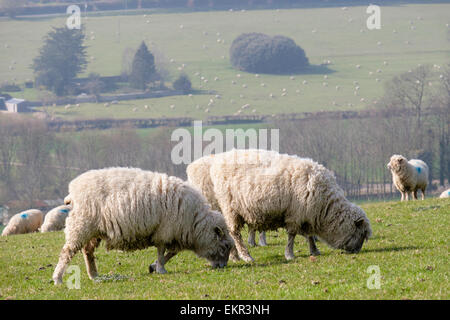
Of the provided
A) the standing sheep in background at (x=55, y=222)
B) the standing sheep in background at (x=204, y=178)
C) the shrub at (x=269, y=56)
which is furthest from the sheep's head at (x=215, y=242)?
the shrub at (x=269, y=56)

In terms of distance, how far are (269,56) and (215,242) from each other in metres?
170

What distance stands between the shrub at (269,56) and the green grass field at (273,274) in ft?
544

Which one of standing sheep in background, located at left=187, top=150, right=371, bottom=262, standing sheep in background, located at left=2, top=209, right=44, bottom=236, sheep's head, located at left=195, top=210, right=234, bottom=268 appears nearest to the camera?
sheep's head, located at left=195, top=210, right=234, bottom=268

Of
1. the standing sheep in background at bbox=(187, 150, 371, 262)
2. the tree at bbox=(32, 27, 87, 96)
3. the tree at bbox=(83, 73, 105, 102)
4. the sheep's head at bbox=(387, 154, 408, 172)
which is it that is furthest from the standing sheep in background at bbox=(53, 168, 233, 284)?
the tree at bbox=(32, 27, 87, 96)

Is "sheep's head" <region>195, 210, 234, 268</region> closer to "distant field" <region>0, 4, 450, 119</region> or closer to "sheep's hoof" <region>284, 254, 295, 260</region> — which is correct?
"sheep's hoof" <region>284, 254, 295, 260</region>

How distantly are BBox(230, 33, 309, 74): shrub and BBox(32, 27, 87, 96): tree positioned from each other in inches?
1563

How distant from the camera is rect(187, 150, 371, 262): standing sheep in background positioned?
1409 cm

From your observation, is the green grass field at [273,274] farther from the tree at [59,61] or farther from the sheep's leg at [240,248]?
the tree at [59,61]

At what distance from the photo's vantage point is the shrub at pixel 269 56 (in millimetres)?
181125

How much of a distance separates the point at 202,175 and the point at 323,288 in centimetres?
Answer: 495

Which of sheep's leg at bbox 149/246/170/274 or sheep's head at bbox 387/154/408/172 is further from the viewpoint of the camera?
sheep's head at bbox 387/154/408/172

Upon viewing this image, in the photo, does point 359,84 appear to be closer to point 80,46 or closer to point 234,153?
point 80,46

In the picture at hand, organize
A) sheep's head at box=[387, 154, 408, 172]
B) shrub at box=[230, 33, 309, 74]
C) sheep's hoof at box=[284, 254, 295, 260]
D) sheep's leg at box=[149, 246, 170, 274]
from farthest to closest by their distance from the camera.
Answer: shrub at box=[230, 33, 309, 74] < sheep's head at box=[387, 154, 408, 172] < sheep's hoof at box=[284, 254, 295, 260] < sheep's leg at box=[149, 246, 170, 274]
